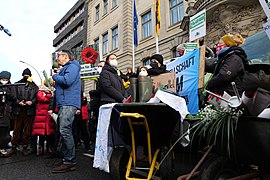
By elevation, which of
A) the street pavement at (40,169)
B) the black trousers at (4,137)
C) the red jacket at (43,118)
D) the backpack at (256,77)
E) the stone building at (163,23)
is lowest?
the street pavement at (40,169)

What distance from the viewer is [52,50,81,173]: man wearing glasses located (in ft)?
12.5

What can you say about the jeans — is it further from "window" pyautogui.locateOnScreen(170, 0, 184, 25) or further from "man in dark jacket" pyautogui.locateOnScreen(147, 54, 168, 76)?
"window" pyautogui.locateOnScreen(170, 0, 184, 25)

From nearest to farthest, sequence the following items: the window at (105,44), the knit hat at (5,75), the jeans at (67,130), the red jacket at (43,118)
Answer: the jeans at (67,130)
the red jacket at (43,118)
the knit hat at (5,75)
the window at (105,44)

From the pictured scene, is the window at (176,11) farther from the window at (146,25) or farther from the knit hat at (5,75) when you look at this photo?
the knit hat at (5,75)

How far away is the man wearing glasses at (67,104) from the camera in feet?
12.5

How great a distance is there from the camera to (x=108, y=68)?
4.15 metres

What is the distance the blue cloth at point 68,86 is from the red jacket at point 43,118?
154 cm

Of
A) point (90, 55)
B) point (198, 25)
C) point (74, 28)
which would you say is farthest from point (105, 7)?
point (198, 25)

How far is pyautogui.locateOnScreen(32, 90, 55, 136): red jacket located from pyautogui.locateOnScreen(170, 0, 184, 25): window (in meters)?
13.0

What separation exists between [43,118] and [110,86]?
216 cm

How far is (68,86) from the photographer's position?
400 cm

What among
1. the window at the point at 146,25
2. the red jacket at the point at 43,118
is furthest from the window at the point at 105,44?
the red jacket at the point at 43,118

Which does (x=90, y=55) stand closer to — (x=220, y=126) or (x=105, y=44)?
(x=220, y=126)

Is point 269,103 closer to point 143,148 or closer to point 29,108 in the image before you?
point 143,148
